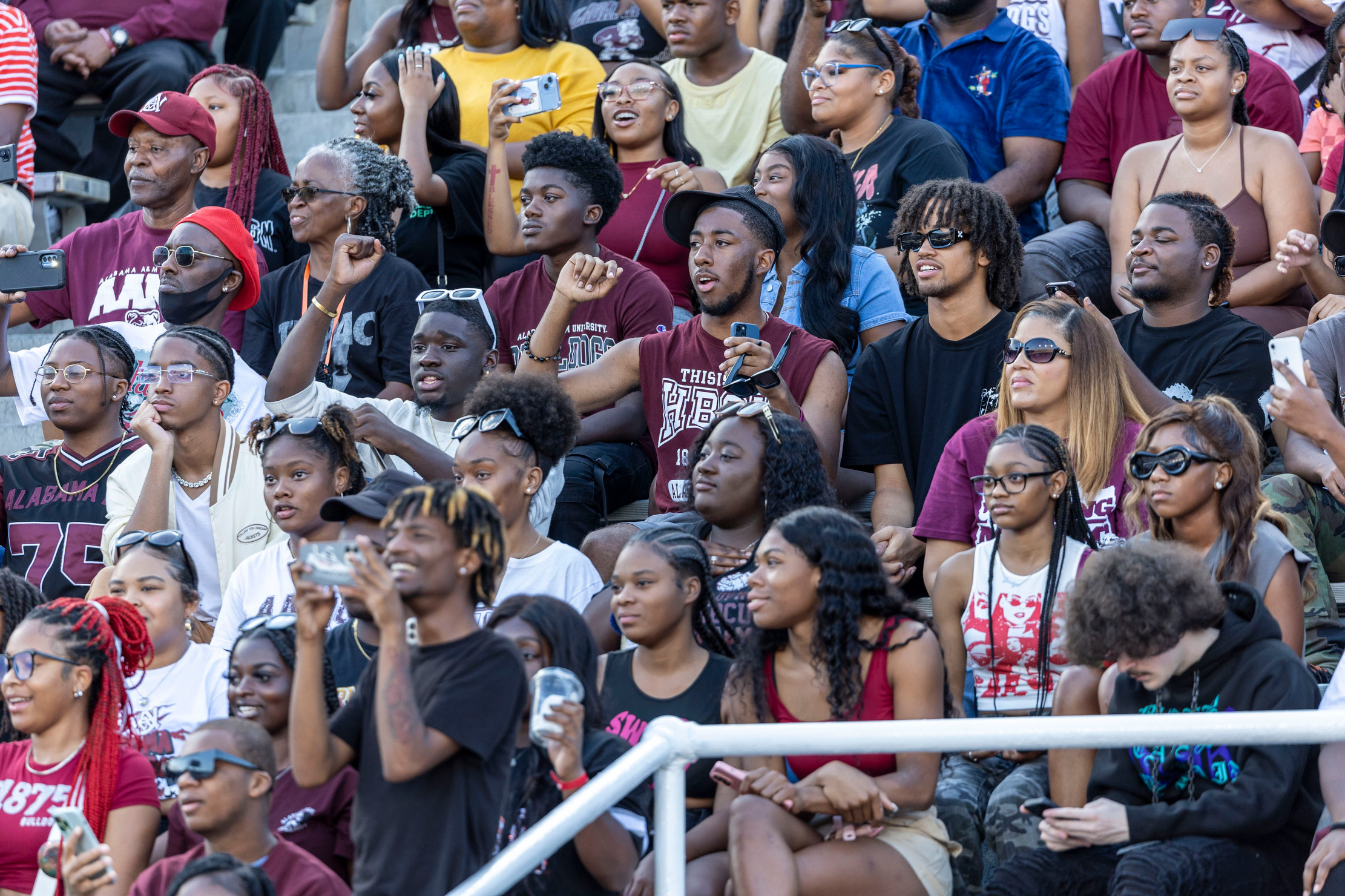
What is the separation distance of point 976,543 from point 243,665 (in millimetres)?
2079

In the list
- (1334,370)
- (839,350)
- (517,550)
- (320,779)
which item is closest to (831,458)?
(839,350)

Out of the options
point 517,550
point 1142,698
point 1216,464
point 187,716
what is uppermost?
point 1216,464

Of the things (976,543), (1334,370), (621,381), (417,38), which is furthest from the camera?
(417,38)

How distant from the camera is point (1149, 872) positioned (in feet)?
11.9

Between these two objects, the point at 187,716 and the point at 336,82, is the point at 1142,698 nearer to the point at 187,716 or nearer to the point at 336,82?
the point at 187,716

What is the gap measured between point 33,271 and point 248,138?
137 cm

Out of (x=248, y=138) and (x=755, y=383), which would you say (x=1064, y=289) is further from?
(x=248, y=138)

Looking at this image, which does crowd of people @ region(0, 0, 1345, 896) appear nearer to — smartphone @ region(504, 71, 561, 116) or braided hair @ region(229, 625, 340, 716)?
braided hair @ region(229, 625, 340, 716)

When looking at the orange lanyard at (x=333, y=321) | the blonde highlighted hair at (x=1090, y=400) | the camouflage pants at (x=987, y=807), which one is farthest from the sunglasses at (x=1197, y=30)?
the orange lanyard at (x=333, y=321)

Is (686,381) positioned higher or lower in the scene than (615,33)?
lower

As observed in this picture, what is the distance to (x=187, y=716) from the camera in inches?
173

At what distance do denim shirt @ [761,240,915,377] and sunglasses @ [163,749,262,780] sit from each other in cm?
311

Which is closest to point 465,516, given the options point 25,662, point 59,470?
point 25,662

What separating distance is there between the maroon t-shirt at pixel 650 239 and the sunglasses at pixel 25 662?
10.5 ft
